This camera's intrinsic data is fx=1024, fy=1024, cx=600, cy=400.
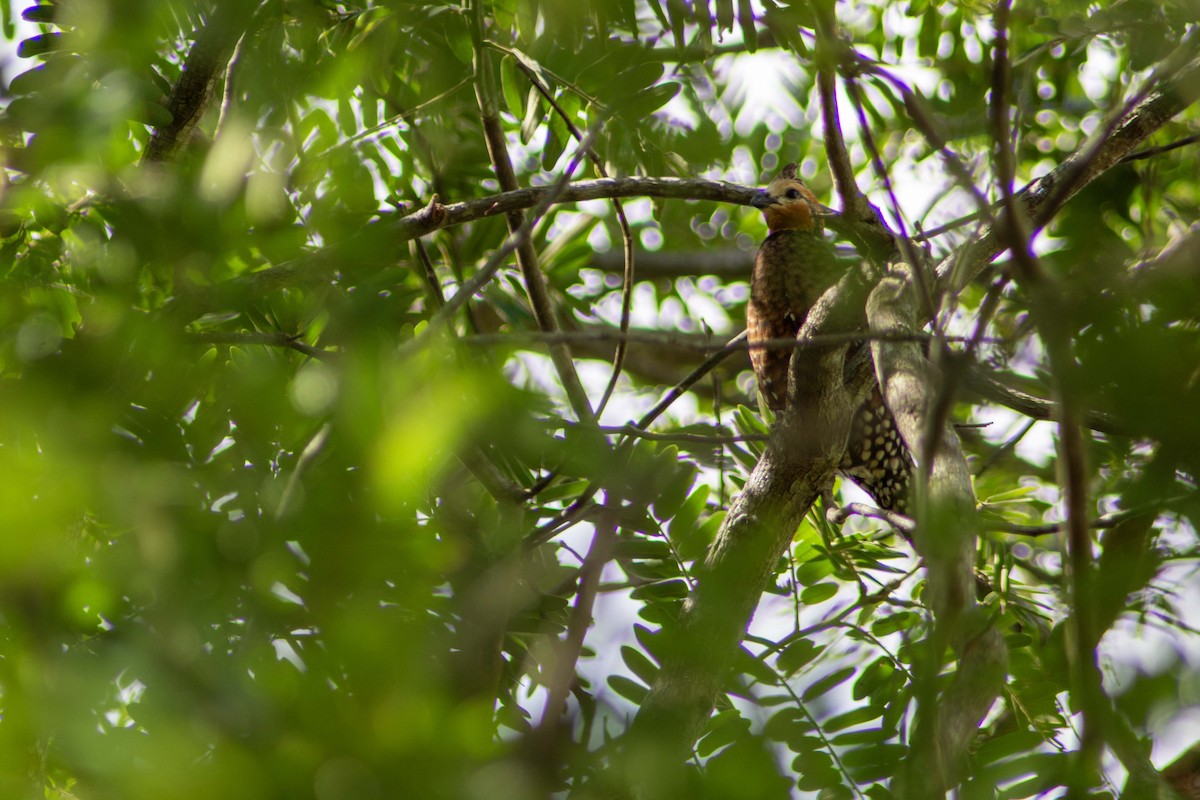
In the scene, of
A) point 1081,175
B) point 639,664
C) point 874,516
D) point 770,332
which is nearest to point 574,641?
point 639,664

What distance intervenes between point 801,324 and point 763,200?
451 mm

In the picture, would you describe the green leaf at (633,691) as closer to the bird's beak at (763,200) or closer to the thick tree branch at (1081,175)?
the thick tree branch at (1081,175)

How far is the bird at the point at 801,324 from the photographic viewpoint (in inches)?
127

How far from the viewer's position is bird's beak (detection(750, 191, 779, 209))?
3223 mm

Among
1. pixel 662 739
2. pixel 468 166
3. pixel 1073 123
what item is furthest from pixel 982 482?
pixel 662 739

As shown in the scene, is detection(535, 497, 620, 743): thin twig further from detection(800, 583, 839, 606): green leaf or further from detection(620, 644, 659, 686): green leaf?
detection(800, 583, 839, 606): green leaf

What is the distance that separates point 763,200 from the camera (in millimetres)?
3406

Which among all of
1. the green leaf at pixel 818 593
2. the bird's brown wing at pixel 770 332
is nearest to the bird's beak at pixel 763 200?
the bird's brown wing at pixel 770 332

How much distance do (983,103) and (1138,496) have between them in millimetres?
1390

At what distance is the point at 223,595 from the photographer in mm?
780

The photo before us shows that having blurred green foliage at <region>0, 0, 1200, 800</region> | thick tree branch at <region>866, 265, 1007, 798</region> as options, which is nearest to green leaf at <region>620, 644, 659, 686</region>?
blurred green foliage at <region>0, 0, 1200, 800</region>

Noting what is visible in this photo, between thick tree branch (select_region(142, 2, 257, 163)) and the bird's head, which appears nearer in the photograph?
thick tree branch (select_region(142, 2, 257, 163))

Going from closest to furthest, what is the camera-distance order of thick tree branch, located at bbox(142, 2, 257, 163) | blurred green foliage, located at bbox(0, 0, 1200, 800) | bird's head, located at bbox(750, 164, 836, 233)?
blurred green foliage, located at bbox(0, 0, 1200, 800) < thick tree branch, located at bbox(142, 2, 257, 163) < bird's head, located at bbox(750, 164, 836, 233)

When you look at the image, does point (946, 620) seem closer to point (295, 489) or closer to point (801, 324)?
point (295, 489)
